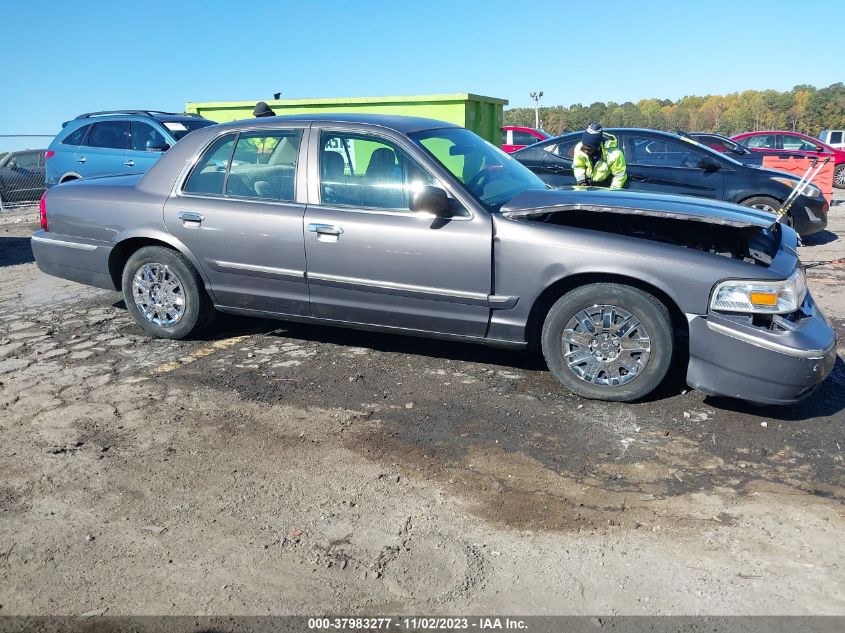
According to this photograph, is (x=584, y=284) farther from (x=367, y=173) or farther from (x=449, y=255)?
(x=367, y=173)

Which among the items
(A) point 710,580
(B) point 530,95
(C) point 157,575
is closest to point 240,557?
(C) point 157,575

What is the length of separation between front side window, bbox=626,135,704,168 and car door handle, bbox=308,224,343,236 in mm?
5986

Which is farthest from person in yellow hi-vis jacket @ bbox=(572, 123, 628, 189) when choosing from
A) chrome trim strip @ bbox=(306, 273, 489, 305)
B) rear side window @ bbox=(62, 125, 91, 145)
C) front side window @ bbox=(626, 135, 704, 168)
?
rear side window @ bbox=(62, 125, 91, 145)

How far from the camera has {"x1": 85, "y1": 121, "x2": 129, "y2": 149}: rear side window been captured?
11453mm

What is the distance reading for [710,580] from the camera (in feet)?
9.48

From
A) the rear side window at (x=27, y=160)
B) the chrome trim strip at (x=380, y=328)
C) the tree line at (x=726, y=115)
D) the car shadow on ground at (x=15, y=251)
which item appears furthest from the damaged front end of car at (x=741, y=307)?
the tree line at (x=726, y=115)

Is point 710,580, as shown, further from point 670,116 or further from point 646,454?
point 670,116

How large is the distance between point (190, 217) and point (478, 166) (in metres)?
2.10

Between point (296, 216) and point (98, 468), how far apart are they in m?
2.10

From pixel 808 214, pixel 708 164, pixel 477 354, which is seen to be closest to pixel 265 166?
pixel 477 354

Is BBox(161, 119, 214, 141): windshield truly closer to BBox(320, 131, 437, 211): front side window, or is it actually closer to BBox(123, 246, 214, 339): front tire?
BBox(123, 246, 214, 339): front tire

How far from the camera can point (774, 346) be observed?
405cm

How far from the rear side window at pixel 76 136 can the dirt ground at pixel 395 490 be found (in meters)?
7.37

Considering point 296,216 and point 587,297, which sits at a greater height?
point 296,216
